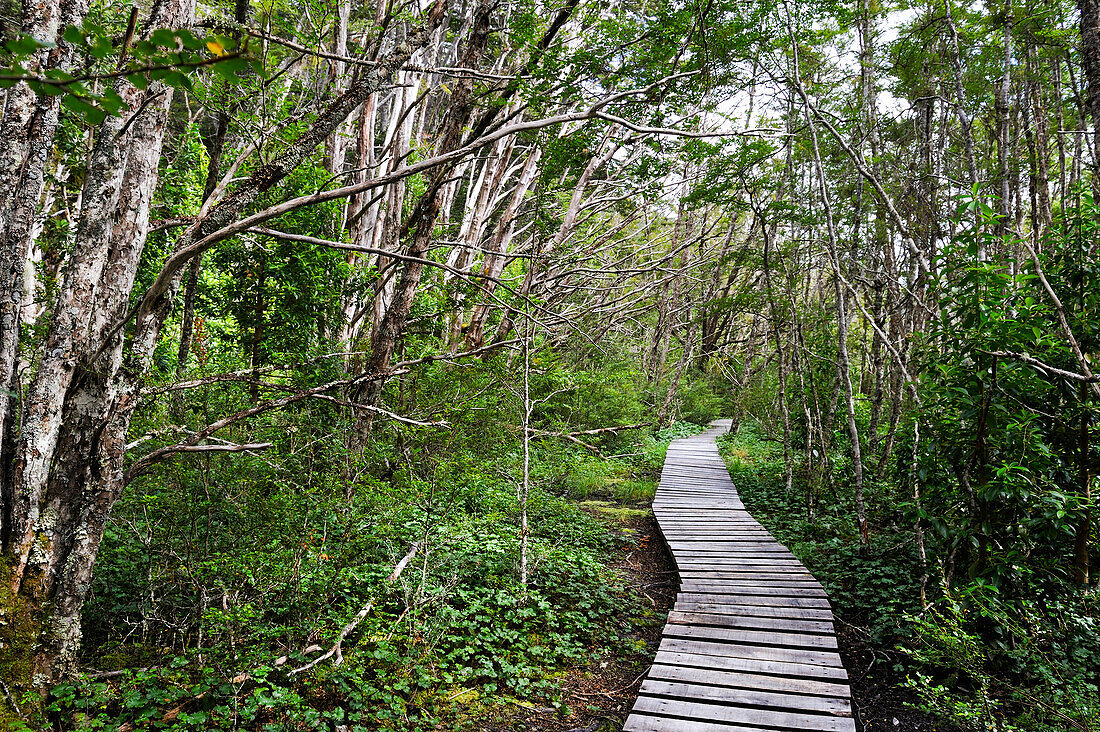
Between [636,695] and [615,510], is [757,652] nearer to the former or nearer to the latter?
[636,695]

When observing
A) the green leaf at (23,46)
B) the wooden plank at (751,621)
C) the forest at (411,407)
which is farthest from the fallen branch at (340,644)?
the green leaf at (23,46)

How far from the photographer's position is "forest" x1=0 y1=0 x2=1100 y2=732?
9.05 feet

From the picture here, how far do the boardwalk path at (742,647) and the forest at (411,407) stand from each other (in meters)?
0.42

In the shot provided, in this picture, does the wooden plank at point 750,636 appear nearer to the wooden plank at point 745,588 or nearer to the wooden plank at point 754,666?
the wooden plank at point 754,666

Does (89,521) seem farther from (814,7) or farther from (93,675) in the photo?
(814,7)

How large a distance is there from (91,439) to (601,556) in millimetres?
5154

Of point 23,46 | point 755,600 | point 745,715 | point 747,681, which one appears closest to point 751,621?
point 755,600

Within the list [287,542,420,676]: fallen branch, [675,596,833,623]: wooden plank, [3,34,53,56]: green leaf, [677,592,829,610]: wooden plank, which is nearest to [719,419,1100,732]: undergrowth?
[677,592,829,610]: wooden plank

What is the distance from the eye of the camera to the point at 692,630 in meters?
4.51

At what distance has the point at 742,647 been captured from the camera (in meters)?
4.23

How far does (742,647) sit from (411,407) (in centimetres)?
407

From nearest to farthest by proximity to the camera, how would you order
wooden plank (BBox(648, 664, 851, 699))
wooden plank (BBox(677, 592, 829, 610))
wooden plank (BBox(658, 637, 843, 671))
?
wooden plank (BBox(648, 664, 851, 699)), wooden plank (BBox(658, 637, 843, 671)), wooden plank (BBox(677, 592, 829, 610))

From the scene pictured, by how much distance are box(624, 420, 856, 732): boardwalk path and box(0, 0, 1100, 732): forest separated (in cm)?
42

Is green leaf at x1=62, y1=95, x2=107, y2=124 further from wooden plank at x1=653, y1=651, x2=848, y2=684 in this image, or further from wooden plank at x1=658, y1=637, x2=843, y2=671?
wooden plank at x1=658, y1=637, x2=843, y2=671
